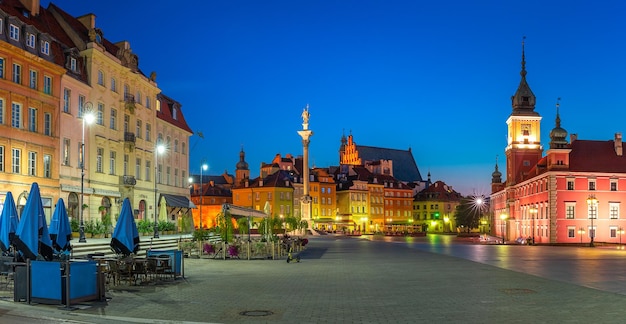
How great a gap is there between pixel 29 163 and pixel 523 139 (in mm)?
82434

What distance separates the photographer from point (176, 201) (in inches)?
2500

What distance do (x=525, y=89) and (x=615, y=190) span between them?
3063 cm

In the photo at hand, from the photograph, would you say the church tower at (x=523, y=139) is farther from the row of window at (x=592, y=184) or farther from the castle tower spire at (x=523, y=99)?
the row of window at (x=592, y=184)

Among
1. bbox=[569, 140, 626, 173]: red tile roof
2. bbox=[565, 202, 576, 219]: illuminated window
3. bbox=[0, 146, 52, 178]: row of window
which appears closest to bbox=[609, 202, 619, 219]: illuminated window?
bbox=[565, 202, 576, 219]: illuminated window

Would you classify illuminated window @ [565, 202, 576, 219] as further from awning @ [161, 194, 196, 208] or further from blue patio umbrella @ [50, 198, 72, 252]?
blue patio umbrella @ [50, 198, 72, 252]

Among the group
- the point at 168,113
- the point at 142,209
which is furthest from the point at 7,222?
the point at 168,113

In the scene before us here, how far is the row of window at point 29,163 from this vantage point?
3697cm

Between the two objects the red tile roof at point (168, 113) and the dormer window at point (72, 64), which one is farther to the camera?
the red tile roof at point (168, 113)

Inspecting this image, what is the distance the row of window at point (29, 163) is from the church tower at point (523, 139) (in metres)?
78.1

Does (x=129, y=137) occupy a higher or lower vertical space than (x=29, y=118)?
lower

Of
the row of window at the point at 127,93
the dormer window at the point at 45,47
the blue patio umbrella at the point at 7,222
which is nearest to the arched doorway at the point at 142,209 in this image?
the row of window at the point at 127,93

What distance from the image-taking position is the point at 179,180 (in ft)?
222

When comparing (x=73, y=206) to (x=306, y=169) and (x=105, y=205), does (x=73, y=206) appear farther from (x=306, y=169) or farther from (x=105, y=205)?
(x=306, y=169)

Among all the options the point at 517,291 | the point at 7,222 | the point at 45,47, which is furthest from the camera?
the point at 45,47
